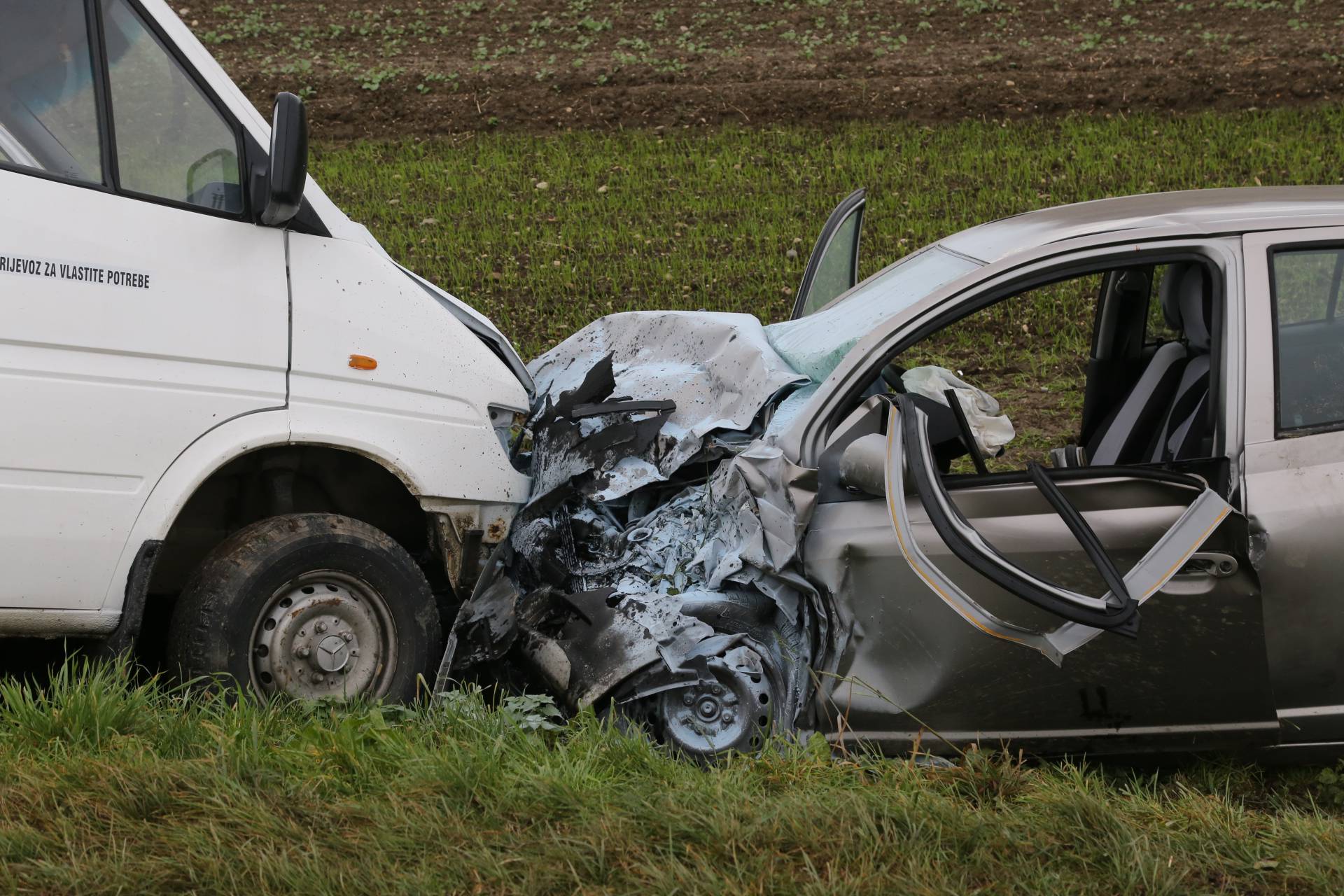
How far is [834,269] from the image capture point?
5539mm

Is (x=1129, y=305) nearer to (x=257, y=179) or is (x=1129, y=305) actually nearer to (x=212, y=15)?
(x=257, y=179)

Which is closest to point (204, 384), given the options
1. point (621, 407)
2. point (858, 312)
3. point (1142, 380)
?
point (621, 407)

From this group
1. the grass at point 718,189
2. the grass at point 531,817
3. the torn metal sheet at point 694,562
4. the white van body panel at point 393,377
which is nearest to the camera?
the grass at point 531,817

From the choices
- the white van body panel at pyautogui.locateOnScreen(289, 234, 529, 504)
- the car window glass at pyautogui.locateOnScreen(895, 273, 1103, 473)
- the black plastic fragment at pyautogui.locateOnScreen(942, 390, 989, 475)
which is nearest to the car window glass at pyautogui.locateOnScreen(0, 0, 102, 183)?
the white van body panel at pyautogui.locateOnScreen(289, 234, 529, 504)

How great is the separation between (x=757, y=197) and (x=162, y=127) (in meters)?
9.10

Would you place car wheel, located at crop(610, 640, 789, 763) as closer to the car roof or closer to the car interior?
the car interior

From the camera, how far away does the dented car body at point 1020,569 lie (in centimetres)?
366

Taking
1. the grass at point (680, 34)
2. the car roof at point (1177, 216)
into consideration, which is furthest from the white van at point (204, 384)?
the grass at point (680, 34)

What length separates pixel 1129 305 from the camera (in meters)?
4.89

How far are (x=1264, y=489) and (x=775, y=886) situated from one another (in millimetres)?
1847

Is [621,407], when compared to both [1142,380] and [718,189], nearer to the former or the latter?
[1142,380]

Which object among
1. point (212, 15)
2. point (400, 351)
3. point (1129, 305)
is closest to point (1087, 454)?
point (1129, 305)

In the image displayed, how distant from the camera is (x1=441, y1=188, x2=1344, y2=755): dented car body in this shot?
12.0 ft

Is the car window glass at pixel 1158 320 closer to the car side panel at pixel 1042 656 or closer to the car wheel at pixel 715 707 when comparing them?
the car side panel at pixel 1042 656
